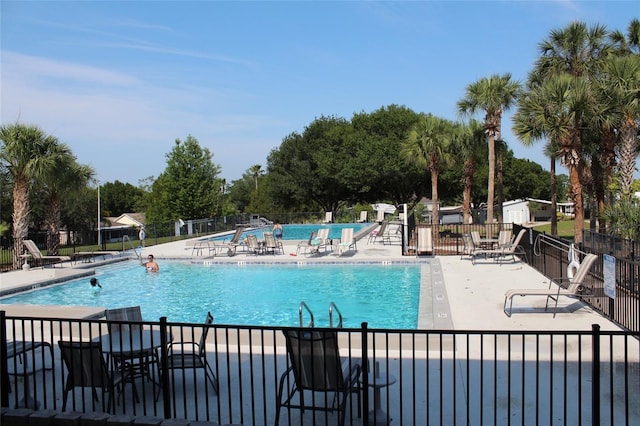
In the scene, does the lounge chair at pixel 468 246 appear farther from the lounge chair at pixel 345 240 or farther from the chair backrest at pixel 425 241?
the lounge chair at pixel 345 240

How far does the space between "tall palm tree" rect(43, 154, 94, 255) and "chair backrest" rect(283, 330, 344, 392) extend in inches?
647

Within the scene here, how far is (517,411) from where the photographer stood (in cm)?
511

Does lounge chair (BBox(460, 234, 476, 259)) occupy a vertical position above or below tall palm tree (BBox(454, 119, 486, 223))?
below

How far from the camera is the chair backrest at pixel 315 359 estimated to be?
4586 millimetres

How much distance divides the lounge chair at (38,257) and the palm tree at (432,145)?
1777cm

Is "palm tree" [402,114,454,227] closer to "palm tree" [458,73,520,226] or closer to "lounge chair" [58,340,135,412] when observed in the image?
"palm tree" [458,73,520,226]

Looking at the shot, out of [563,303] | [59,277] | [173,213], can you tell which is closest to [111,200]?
[173,213]

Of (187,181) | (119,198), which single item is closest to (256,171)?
(119,198)

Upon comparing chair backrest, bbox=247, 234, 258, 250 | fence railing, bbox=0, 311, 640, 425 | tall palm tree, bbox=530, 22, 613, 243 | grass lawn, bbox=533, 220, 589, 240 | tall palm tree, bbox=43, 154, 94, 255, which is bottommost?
grass lawn, bbox=533, 220, 589, 240

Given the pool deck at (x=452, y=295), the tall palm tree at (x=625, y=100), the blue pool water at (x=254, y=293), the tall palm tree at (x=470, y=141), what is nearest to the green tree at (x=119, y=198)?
the tall palm tree at (x=470, y=141)

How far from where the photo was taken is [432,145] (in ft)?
93.8

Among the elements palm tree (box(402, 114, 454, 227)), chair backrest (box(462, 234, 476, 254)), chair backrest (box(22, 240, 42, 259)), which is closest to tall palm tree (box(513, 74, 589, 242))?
chair backrest (box(462, 234, 476, 254))

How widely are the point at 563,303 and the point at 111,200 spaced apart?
9135 cm

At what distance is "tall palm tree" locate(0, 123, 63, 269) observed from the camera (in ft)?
58.7
